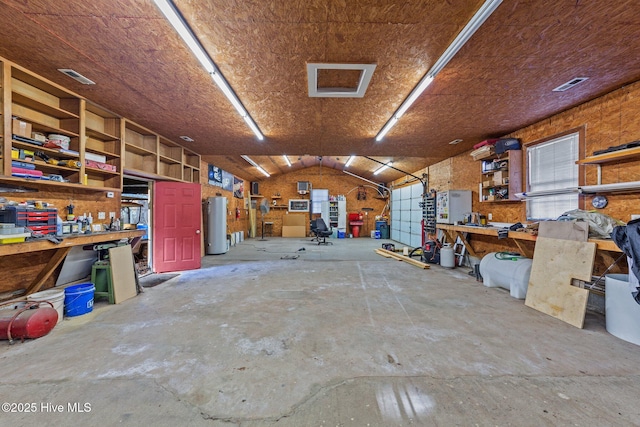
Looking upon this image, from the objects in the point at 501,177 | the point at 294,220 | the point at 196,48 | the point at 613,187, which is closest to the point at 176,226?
the point at 196,48

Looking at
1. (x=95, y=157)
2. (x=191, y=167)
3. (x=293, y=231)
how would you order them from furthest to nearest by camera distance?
(x=293, y=231) → (x=191, y=167) → (x=95, y=157)

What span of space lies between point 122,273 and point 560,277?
5819mm

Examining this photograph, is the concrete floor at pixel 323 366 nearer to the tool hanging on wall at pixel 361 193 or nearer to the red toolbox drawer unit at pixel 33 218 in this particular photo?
the red toolbox drawer unit at pixel 33 218

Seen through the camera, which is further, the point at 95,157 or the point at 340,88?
the point at 95,157

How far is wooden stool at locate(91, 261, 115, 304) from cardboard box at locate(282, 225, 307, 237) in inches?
353

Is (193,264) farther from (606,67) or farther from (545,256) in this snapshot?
(606,67)

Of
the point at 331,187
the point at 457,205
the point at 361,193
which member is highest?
the point at 331,187

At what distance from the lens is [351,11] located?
1.84 metres

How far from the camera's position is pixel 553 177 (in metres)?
3.73

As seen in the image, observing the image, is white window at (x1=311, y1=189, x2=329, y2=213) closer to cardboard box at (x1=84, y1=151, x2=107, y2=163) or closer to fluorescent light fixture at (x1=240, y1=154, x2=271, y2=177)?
fluorescent light fixture at (x1=240, y1=154, x2=271, y2=177)

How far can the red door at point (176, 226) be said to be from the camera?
4.91 metres

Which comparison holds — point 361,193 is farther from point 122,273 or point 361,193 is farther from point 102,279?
point 102,279

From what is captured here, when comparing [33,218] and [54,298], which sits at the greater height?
[33,218]

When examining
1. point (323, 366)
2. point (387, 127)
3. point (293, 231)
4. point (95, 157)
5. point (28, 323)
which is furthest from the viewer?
point (293, 231)
